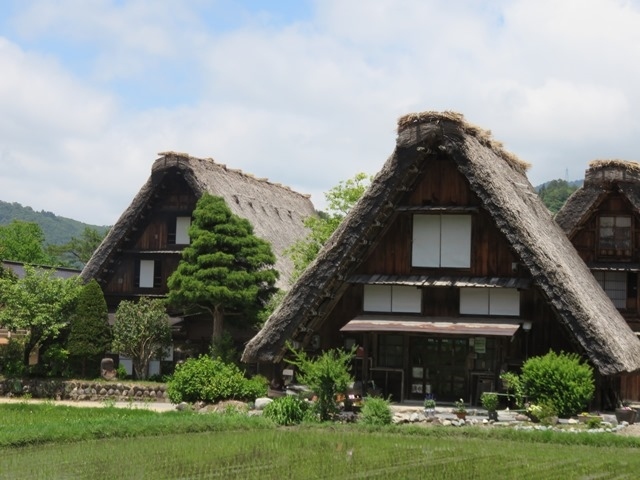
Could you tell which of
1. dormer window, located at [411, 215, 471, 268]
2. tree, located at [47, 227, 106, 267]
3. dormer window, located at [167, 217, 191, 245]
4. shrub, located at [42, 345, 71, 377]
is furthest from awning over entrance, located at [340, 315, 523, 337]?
tree, located at [47, 227, 106, 267]

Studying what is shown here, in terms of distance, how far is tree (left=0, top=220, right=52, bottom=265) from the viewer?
6869 cm

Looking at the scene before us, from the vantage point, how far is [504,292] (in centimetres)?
2675

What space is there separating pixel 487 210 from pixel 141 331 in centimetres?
1228

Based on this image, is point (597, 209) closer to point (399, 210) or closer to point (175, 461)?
point (399, 210)

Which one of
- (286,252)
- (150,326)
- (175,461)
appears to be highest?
(286,252)

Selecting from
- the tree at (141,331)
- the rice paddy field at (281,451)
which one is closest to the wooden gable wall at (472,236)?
the rice paddy field at (281,451)

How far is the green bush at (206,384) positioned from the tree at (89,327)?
576cm

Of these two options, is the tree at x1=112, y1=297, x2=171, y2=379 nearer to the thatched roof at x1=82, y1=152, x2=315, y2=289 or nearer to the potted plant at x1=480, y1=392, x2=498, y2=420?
the thatched roof at x1=82, y1=152, x2=315, y2=289

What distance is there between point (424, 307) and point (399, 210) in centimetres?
267

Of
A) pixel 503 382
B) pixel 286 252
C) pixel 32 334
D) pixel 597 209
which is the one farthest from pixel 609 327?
pixel 32 334

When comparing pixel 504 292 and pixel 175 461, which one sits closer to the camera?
pixel 175 461

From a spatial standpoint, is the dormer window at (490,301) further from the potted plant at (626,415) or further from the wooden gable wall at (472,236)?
the potted plant at (626,415)

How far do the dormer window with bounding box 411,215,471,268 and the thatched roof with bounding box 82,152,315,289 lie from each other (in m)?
9.19

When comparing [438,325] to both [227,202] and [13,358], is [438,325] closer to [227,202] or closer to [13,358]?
[227,202]
